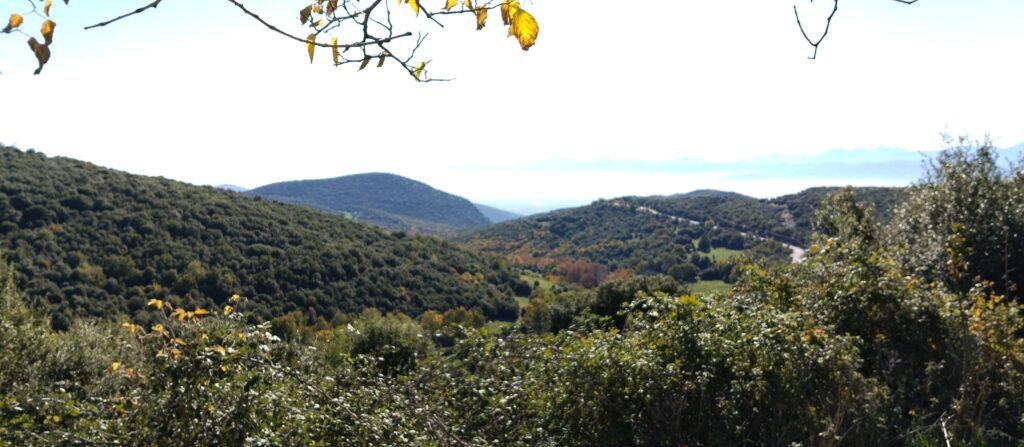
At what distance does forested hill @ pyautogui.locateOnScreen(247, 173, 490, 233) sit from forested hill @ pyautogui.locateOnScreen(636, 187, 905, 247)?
73.8 metres

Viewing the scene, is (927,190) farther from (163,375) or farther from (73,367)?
(73,367)

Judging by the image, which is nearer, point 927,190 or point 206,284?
point 927,190

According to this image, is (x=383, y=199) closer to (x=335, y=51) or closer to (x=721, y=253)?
(x=721, y=253)

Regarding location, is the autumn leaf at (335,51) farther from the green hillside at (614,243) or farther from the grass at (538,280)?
the grass at (538,280)

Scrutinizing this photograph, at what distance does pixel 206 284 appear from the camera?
3619 centimetres

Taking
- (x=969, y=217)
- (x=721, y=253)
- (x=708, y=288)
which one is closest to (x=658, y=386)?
(x=969, y=217)

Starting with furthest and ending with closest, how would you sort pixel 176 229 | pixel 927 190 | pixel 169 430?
pixel 176 229 < pixel 927 190 < pixel 169 430

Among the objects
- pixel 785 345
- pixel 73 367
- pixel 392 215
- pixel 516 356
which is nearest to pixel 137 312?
pixel 73 367

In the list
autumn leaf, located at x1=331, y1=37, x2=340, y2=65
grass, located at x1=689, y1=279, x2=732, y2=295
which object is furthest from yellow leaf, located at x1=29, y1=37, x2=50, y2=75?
grass, located at x1=689, y1=279, x2=732, y2=295

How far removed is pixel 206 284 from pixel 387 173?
145860mm

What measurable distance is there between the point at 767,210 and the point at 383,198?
382 ft

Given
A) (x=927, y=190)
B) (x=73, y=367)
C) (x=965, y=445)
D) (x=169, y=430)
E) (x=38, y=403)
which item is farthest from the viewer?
(x=927, y=190)

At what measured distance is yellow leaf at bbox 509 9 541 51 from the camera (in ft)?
5.16

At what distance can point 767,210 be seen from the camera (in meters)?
70.9
